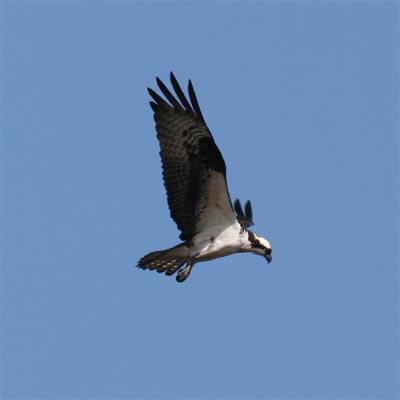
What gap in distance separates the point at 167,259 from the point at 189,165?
3.99ft

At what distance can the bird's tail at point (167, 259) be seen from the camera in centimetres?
1470

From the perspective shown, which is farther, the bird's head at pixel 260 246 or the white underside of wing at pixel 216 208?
the bird's head at pixel 260 246

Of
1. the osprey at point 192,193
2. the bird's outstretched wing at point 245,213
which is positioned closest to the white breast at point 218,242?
the osprey at point 192,193

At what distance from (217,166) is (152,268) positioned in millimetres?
1542

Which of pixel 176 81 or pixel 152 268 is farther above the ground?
pixel 176 81

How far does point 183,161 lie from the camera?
567 inches

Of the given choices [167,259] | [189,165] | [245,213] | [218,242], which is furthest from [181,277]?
[245,213]

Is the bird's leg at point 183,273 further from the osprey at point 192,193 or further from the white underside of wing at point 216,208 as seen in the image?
the white underside of wing at point 216,208

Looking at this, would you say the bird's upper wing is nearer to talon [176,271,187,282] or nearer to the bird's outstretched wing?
talon [176,271,187,282]

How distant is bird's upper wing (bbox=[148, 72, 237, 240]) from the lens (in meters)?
14.2

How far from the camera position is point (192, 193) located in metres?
14.5

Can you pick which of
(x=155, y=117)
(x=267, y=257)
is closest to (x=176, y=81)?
(x=155, y=117)

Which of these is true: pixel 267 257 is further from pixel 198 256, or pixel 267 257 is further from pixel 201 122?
pixel 201 122

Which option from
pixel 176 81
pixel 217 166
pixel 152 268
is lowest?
pixel 152 268
